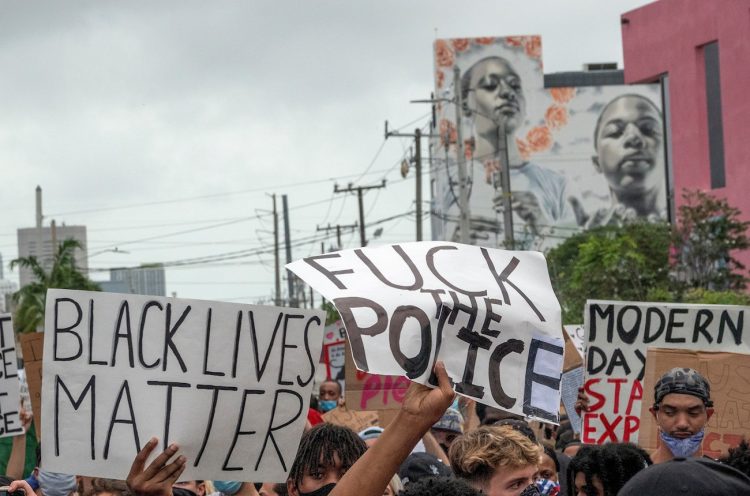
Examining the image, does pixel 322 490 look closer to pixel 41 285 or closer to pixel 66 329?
pixel 66 329

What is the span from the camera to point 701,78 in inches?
1526

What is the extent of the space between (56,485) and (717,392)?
3.67m

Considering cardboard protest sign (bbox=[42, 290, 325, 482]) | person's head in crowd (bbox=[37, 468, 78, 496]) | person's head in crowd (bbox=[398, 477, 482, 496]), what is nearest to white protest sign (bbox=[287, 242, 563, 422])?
person's head in crowd (bbox=[398, 477, 482, 496])

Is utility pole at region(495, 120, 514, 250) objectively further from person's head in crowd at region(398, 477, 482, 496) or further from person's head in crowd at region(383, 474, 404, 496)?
person's head in crowd at region(398, 477, 482, 496)

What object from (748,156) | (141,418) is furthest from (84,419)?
(748,156)

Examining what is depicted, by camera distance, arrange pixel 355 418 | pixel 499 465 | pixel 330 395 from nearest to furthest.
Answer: pixel 499 465, pixel 355 418, pixel 330 395

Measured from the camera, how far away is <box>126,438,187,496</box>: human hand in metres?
4.34

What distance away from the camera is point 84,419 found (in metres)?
4.80

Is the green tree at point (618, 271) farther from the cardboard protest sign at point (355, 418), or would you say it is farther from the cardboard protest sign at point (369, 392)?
the cardboard protest sign at point (369, 392)

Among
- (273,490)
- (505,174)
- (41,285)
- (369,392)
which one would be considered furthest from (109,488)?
(41,285)

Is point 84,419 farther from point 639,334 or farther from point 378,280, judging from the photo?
point 639,334

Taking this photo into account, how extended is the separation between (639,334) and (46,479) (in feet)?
11.8

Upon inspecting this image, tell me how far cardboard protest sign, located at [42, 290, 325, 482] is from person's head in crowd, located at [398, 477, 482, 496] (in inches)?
33.6

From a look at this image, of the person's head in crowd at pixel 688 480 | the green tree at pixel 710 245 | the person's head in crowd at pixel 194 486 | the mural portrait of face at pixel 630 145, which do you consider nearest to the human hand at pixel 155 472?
the person's head in crowd at pixel 688 480
